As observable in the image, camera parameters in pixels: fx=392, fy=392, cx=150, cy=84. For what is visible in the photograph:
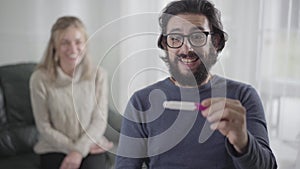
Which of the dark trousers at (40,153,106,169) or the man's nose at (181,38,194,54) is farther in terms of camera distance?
the dark trousers at (40,153,106,169)

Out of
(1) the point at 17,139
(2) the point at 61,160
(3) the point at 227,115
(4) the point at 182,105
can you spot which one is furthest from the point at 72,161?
(3) the point at 227,115

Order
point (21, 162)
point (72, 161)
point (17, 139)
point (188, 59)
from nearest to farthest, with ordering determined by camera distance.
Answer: point (188, 59)
point (72, 161)
point (21, 162)
point (17, 139)

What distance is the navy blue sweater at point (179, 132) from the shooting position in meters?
0.77

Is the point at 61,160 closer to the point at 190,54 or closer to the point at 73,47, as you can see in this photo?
the point at 73,47

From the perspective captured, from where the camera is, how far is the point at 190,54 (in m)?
0.70

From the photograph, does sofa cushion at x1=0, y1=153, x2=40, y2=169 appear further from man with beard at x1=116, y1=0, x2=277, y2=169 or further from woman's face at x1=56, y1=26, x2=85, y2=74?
man with beard at x1=116, y1=0, x2=277, y2=169

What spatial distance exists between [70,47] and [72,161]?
0.41 m

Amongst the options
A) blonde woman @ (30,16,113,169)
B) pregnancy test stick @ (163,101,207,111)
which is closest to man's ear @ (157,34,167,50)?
pregnancy test stick @ (163,101,207,111)

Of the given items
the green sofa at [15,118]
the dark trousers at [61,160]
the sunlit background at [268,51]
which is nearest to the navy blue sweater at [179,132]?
the sunlit background at [268,51]

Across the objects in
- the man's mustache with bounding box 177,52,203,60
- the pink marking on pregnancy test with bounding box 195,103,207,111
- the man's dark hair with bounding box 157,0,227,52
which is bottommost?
the pink marking on pregnancy test with bounding box 195,103,207,111

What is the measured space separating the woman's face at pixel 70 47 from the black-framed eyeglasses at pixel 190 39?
74cm

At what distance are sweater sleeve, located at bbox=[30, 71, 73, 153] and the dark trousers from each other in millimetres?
36

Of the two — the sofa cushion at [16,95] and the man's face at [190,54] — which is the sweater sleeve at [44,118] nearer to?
the sofa cushion at [16,95]

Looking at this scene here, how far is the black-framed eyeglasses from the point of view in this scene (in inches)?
27.5
